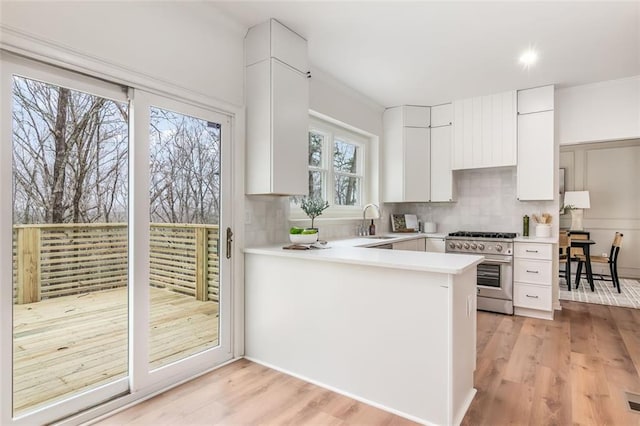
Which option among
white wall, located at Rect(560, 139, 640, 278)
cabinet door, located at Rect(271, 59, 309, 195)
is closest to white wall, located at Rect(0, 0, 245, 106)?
cabinet door, located at Rect(271, 59, 309, 195)

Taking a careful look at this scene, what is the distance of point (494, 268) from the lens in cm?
404

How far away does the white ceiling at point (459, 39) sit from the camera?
2467 mm

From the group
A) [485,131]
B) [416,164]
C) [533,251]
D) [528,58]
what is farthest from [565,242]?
[528,58]

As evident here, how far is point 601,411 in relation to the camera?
79.9 inches

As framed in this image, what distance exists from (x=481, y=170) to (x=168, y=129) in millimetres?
3964

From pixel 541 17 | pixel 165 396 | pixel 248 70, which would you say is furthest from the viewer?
pixel 248 70

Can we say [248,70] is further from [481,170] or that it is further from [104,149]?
[481,170]

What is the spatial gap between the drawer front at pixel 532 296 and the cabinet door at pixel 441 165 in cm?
136

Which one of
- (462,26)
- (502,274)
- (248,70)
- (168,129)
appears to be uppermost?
(462,26)

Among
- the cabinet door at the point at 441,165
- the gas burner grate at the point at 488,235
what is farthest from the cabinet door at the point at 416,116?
the gas burner grate at the point at 488,235

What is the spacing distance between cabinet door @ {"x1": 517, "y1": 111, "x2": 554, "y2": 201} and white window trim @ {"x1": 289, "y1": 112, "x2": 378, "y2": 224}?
1725 mm

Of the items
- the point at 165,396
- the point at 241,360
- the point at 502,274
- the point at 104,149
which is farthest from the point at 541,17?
the point at 165,396

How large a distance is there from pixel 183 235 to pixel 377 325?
4.73ft

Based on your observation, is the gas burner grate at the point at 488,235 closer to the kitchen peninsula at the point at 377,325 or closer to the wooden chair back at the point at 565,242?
the wooden chair back at the point at 565,242
